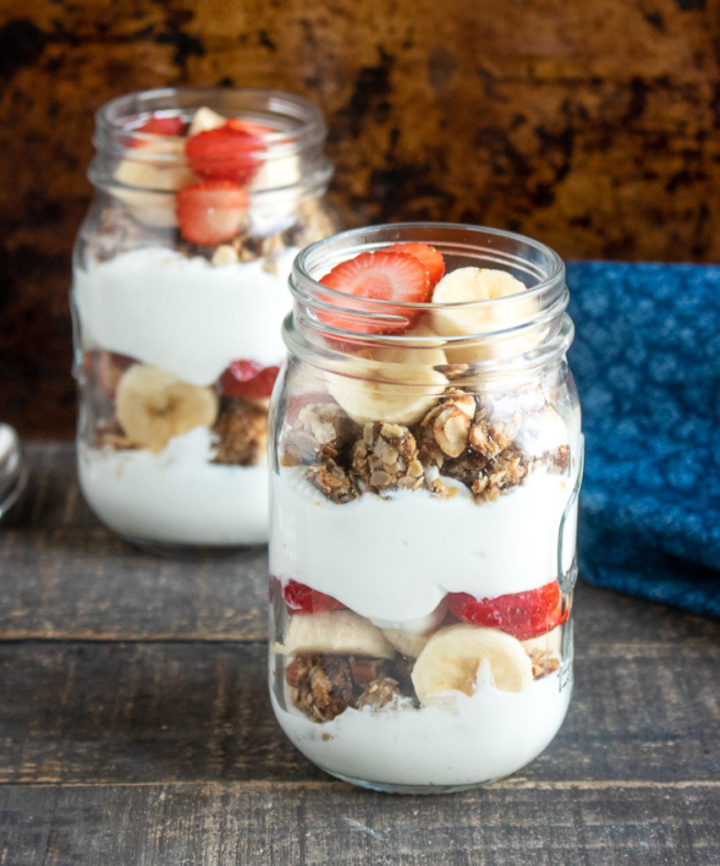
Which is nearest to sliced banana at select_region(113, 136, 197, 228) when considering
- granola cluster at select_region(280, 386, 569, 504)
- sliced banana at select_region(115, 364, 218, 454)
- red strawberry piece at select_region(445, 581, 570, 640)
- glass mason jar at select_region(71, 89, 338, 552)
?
glass mason jar at select_region(71, 89, 338, 552)

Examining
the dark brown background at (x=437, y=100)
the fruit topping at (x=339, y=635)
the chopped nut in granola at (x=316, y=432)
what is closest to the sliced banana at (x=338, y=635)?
the fruit topping at (x=339, y=635)

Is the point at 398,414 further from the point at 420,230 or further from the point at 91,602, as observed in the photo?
the point at 91,602

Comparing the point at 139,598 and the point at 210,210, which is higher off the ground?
the point at 210,210

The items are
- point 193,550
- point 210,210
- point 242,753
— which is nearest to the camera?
point 242,753

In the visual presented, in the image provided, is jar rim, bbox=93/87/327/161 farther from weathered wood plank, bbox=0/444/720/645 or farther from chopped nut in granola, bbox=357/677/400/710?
chopped nut in granola, bbox=357/677/400/710

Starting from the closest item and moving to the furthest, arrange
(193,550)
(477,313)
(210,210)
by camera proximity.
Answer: (477,313)
(210,210)
(193,550)

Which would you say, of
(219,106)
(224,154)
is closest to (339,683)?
(224,154)

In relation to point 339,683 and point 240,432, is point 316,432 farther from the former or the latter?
point 240,432

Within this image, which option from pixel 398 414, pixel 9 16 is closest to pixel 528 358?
pixel 398 414
